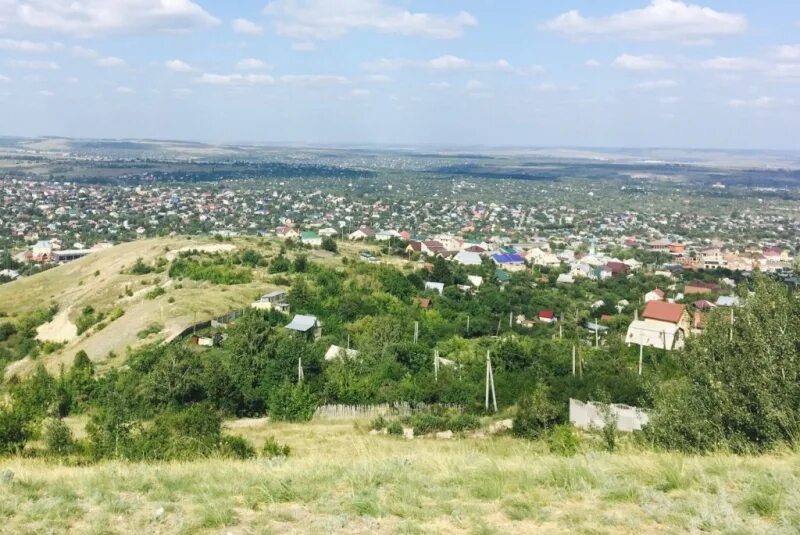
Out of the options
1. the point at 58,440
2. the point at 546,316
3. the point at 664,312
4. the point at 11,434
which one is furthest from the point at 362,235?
the point at 11,434

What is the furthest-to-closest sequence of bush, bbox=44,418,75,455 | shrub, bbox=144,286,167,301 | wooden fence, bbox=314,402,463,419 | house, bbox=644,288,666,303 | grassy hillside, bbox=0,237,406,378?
house, bbox=644,288,666,303 < shrub, bbox=144,286,167,301 < grassy hillside, bbox=0,237,406,378 < wooden fence, bbox=314,402,463,419 < bush, bbox=44,418,75,455

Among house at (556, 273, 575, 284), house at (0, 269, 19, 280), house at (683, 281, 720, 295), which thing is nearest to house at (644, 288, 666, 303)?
house at (683, 281, 720, 295)

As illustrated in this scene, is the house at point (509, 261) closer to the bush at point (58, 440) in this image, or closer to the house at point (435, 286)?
the house at point (435, 286)

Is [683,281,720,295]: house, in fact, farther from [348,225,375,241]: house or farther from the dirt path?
the dirt path

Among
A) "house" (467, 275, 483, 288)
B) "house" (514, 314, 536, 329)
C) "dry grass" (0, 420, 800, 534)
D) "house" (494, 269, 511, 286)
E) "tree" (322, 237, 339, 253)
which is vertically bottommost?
"house" (514, 314, 536, 329)

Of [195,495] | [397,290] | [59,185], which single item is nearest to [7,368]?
[397,290]

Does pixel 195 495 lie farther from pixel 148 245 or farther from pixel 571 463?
pixel 148 245
